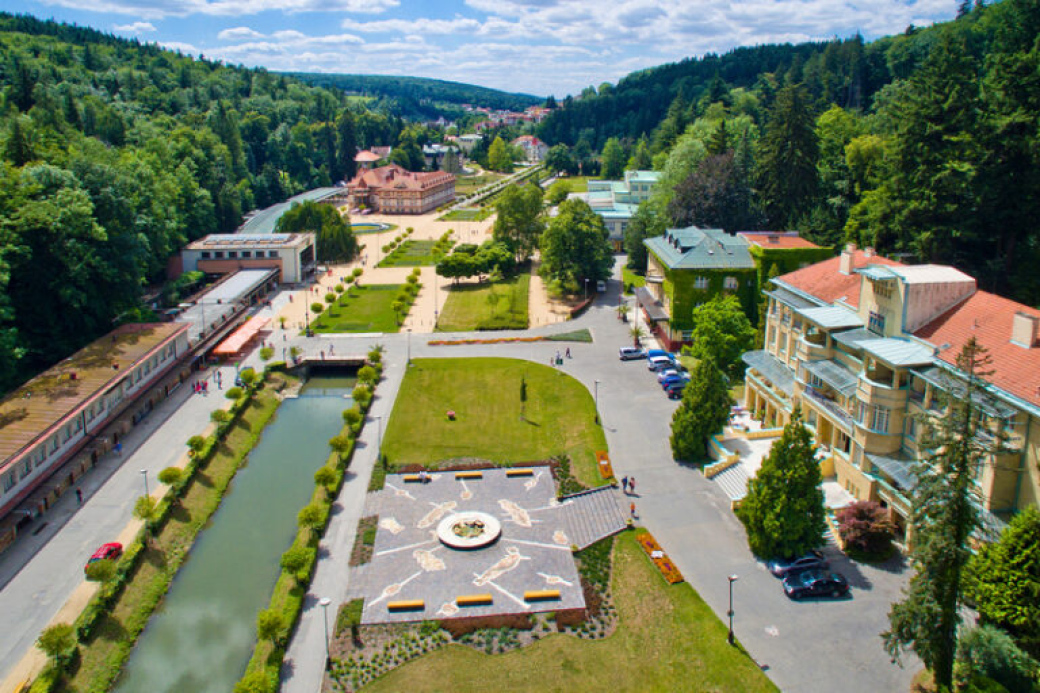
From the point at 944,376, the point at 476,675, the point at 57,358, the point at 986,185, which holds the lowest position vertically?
the point at 476,675

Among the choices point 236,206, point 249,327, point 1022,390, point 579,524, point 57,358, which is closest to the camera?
point 1022,390

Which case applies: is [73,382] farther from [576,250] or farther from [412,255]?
[412,255]

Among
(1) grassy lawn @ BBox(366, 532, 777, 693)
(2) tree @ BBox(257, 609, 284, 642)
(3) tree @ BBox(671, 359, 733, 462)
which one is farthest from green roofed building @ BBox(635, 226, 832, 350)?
(2) tree @ BBox(257, 609, 284, 642)

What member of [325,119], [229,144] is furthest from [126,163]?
[325,119]

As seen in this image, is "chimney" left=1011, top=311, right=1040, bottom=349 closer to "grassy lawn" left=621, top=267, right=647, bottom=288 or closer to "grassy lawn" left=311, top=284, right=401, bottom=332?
"grassy lawn" left=621, top=267, right=647, bottom=288

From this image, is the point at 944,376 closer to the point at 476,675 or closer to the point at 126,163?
the point at 476,675
